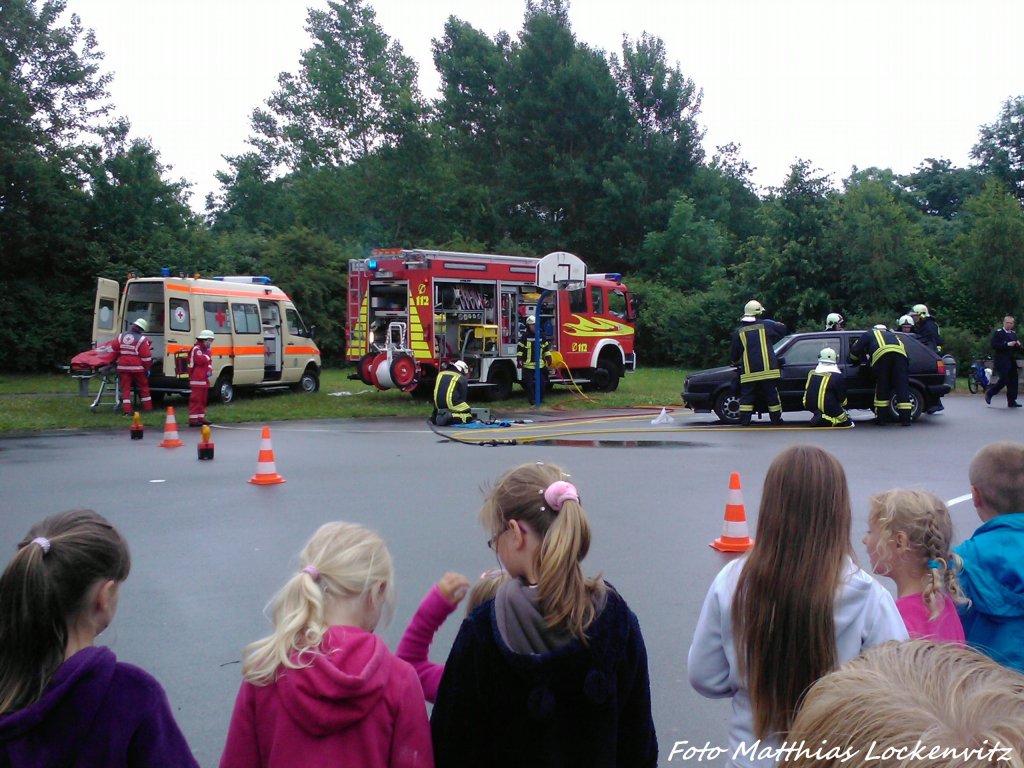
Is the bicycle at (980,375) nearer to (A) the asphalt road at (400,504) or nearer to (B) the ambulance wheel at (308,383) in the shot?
(A) the asphalt road at (400,504)

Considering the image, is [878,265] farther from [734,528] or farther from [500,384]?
[734,528]

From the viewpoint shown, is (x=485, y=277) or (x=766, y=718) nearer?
(x=766, y=718)

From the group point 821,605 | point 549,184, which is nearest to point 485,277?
point 821,605

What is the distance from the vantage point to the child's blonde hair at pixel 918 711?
3.58 ft

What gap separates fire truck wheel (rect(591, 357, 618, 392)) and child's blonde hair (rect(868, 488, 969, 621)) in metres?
21.4

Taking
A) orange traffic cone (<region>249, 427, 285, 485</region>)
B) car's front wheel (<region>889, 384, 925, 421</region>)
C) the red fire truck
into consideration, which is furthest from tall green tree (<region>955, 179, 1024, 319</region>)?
orange traffic cone (<region>249, 427, 285, 485</region>)

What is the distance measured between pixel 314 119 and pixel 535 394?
131ft

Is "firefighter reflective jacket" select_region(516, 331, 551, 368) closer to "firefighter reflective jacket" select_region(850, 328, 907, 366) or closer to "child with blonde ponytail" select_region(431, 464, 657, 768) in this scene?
"firefighter reflective jacket" select_region(850, 328, 907, 366)

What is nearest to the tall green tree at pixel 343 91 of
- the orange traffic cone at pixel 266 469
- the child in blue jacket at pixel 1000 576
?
the orange traffic cone at pixel 266 469

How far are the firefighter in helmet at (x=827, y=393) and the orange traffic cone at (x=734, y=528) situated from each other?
359 inches

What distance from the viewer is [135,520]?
30.2ft

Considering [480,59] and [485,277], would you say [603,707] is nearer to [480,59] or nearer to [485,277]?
[485,277]

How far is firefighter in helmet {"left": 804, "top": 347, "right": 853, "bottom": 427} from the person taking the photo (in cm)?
1650

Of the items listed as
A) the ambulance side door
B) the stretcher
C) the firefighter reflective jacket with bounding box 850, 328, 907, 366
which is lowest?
the stretcher
